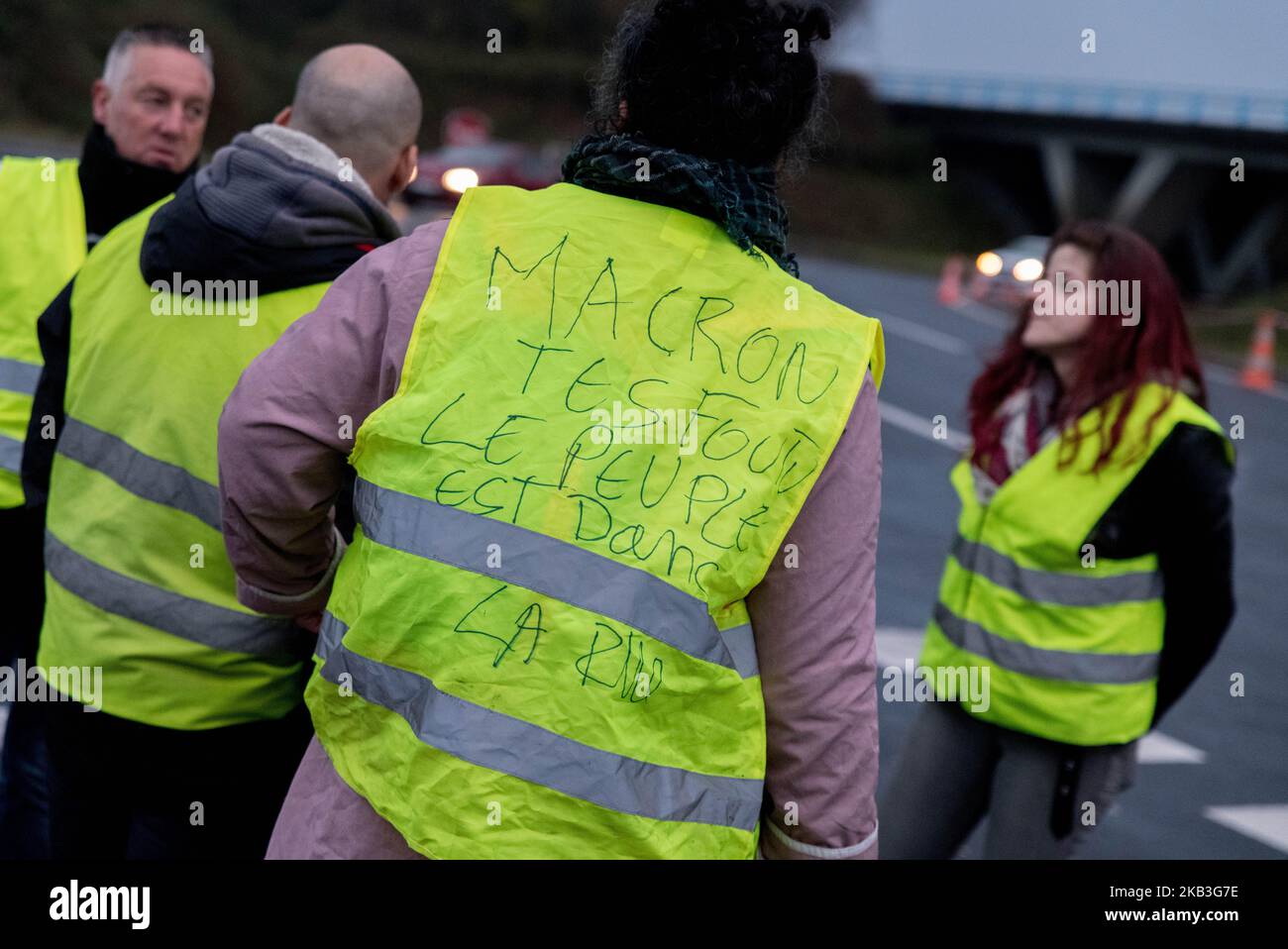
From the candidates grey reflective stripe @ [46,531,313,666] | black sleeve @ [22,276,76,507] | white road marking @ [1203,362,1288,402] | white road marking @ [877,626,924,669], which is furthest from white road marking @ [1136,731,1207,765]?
white road marking @ [1203,362,1288,402]

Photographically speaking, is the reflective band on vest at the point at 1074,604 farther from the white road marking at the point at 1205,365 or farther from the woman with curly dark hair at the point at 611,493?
the white road marking at the point at 1205,365

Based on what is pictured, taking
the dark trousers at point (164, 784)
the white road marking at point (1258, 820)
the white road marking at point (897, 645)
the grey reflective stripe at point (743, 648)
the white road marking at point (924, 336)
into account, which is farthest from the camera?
the white road marking at point (924, 336)

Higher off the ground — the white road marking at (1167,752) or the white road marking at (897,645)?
the white road marking at (897,645)

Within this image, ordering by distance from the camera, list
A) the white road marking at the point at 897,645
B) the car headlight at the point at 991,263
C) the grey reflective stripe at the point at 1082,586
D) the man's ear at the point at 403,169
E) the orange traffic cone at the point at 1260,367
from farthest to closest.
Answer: the orange traffic cone at the point at 1260,367
the car headlight at the point at 991,263
the white road marking at the point at 897,645
the grey reflective stripe at the point at 1082,586
the man's ear at the point at 403,169

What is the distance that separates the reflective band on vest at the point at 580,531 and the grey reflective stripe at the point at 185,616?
769 millimetres

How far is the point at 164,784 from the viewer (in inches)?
114

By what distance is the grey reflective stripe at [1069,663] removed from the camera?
3568 mm

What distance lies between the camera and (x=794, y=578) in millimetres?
2031

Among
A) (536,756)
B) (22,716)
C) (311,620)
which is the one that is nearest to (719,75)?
(536,756)

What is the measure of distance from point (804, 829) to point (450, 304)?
895 mm

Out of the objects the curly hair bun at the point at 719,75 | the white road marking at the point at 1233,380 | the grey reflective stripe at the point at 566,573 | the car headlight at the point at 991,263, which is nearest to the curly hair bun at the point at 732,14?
the curly hair bun at the point at 719,75
